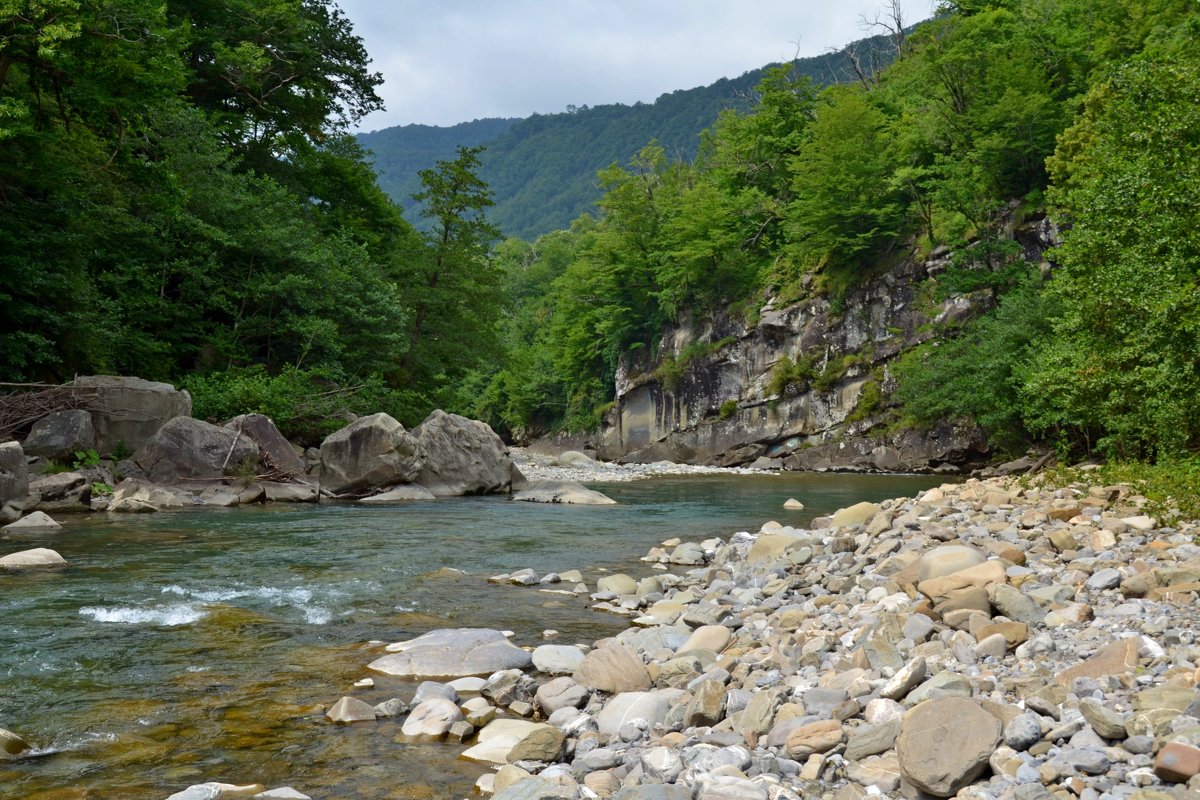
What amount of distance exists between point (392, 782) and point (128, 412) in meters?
16.1

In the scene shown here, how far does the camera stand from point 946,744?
3.73 meters

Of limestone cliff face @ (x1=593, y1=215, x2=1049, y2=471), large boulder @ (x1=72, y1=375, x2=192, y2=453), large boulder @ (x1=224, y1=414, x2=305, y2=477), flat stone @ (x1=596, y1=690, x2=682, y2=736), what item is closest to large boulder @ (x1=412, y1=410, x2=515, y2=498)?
large boulder @ (x1=224, y1=414, x2=305, y2=477)

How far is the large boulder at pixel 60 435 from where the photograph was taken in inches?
646

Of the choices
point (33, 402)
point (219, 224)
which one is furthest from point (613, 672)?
point (219, 224)

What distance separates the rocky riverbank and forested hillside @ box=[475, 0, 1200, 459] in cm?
585

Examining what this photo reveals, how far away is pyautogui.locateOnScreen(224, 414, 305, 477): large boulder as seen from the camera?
19.1m

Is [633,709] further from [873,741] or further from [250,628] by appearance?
[250,628]

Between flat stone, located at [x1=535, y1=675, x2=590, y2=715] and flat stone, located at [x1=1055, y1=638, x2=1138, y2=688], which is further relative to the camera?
flat stone, located at [x1=535, y1=675, x2=590, y2=715]

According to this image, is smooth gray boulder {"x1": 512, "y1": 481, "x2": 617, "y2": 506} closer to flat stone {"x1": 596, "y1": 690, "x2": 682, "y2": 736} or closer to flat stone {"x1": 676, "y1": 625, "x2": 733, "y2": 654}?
flat stone {"x1": 676, "y1": 625, "x2": 733, "y2": 654}

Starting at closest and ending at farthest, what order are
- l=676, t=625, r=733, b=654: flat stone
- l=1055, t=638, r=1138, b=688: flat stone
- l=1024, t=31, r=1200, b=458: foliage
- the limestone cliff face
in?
l=1055, t=638, r=1138, b=688: flat stone, l=676, t=625, r=733, b=654: flat stone, l=1024, t=31, r=1200, b=458: foliage, the limestone cliff face

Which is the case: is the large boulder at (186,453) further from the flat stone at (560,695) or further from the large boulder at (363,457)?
the flat stone at (560,695)

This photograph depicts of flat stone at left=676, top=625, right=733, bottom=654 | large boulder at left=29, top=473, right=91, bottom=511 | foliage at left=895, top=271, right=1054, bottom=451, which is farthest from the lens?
foliage at left=895, top=271, right=1054, bottom=451

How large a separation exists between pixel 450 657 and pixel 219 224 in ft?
67.6

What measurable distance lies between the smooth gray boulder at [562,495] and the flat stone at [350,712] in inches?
588
